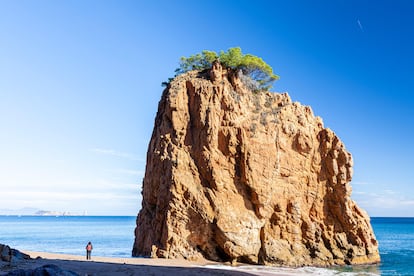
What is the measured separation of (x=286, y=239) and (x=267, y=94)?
43.6ft

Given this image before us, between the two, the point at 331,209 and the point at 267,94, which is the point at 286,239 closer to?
the point at 331,209

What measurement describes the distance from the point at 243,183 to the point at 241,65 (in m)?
11.1

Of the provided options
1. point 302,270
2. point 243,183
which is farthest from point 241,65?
point 302,270

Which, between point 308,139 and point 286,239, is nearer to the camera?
point 286,239

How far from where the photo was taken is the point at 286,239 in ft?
104

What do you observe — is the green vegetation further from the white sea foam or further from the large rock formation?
the white sea foam

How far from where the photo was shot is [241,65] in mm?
36438

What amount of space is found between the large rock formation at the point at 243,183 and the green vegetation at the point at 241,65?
89 centimetres

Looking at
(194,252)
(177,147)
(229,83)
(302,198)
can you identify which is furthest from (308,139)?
(194,252)

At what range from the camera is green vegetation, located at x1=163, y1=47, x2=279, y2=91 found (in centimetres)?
3566

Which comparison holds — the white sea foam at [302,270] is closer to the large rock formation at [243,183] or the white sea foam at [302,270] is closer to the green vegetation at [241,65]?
the large rock formation at [243,183]

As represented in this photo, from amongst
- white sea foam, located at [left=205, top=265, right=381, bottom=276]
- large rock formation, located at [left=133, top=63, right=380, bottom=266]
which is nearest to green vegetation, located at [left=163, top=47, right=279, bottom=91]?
large rock formation, located at [left=133, top=63, right=380, bottom=266]

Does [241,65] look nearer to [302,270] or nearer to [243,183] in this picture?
[243,183]

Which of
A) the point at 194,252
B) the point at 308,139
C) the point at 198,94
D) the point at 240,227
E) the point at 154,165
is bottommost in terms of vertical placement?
the point at 194,252
